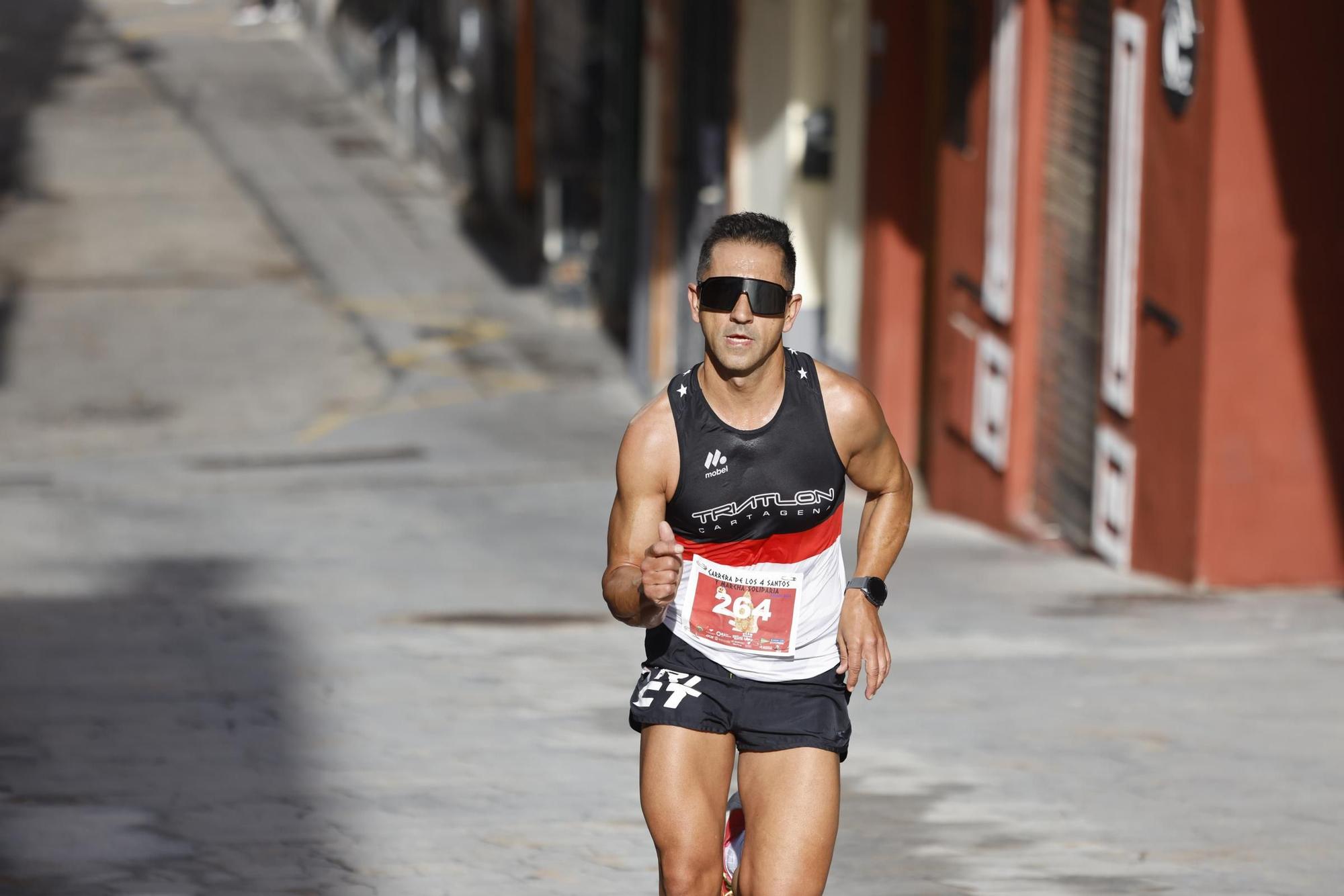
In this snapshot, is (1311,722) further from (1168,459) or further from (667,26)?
(667,26)

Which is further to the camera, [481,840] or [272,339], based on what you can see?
[272,339]

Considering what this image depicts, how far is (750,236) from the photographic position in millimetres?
5020

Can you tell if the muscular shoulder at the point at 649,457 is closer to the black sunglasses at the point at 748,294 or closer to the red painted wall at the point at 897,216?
the black sunglasses at the point at 748,294

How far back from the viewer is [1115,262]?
10875mm

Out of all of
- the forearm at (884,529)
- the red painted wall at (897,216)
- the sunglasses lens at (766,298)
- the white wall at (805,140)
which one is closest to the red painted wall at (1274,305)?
the red painted wall at (897,216)

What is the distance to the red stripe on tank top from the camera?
17.0 ft

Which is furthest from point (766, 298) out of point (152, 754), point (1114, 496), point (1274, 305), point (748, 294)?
point (1114, 496)

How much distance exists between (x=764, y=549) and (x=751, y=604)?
0.13m

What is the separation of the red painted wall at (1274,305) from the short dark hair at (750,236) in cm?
521

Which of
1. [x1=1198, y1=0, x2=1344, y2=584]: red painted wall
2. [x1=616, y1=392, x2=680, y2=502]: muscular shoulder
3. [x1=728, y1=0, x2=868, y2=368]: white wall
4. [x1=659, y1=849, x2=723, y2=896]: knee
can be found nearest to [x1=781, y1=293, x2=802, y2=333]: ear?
[x1=616, y1=392, x2=680, y2=502]: muscular shoulder

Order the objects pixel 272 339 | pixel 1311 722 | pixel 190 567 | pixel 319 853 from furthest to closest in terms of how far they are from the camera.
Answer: pixel 272 339 < pixel 190 567 < pixel 1311 722 < pixel 319 853

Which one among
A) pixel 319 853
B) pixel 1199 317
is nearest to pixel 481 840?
pixel 319 853

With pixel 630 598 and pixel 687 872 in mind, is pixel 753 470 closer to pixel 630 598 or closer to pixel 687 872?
pixel 630 598

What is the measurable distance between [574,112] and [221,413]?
6.08 meters
